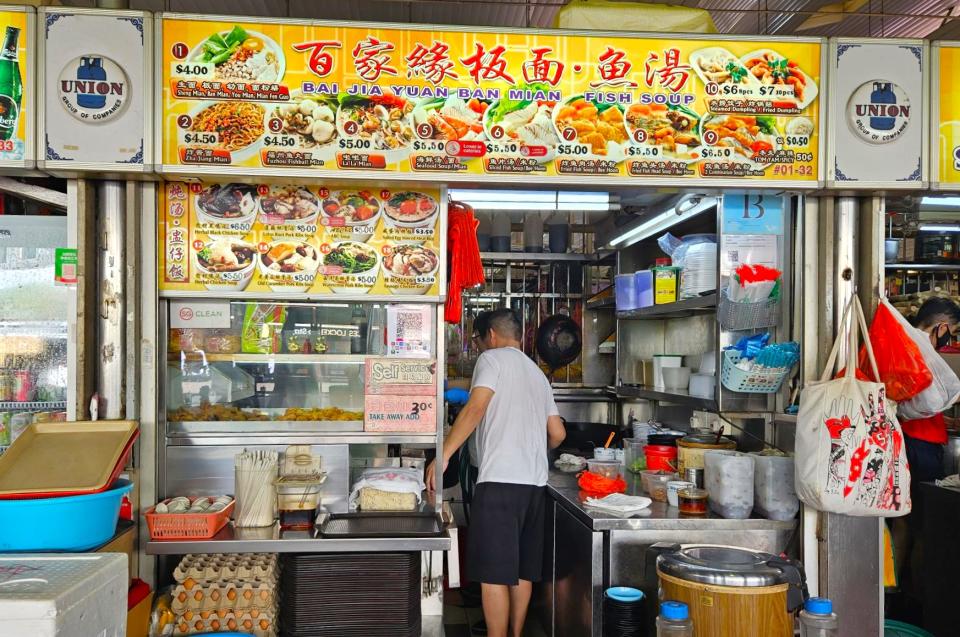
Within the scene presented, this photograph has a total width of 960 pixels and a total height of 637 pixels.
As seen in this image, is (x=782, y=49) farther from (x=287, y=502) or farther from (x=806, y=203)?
(x=287, y=502)

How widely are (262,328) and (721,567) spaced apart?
2284mm

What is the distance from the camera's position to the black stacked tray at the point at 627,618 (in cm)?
352

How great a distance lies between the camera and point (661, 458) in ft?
15.1

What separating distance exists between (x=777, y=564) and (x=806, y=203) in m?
1.71

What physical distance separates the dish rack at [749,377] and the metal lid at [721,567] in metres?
1.06

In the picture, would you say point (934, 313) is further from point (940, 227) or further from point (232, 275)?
point (232, 275)

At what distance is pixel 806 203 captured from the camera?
12.5 ft

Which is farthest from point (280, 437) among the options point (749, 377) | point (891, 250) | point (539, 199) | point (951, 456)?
point (891, 250)

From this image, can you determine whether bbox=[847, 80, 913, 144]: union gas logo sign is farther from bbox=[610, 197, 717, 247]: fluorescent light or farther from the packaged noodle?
the packaged noodle

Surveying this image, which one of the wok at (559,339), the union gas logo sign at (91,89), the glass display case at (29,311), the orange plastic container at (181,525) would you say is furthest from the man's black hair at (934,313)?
the glass display case at (29,311)

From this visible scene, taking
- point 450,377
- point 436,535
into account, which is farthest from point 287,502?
point 450,377

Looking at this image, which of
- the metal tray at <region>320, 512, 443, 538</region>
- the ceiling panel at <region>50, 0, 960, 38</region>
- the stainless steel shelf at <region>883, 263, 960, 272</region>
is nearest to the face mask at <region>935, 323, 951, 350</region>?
the stainless steel shelf at <region>883, 263, 960, 272</region>

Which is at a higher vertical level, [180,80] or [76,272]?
[180,80]

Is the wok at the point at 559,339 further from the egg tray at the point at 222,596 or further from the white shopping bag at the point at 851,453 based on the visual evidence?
the egg tray at the point at 222,596
